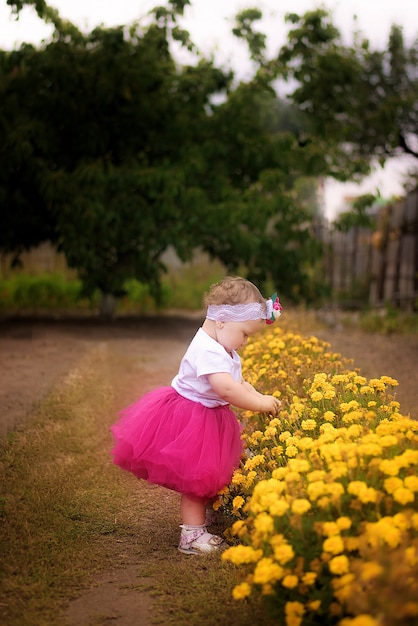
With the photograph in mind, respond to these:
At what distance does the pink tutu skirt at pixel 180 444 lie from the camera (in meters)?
2.94

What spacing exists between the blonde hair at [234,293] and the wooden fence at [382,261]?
641cm

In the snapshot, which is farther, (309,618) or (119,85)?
(119,85)

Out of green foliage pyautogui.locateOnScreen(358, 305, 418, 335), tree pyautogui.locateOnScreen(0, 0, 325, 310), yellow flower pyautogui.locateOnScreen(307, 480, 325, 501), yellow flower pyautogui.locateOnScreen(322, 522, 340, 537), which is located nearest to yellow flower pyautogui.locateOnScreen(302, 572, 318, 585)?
yellow flower pyautogui.locateOnScreen(322, 522, 340, 537)

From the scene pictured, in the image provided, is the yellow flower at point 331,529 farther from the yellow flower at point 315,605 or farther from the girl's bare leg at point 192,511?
the girl's bare leg at point 192,511

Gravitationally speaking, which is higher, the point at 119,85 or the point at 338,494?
the point at 119,85

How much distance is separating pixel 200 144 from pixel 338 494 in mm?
7645

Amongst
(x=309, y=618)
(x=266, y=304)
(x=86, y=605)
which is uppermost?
(x=266, y=304)

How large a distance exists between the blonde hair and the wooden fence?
641 cm

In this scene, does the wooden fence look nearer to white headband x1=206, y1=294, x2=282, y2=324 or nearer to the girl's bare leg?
white headband x1=206, y1=294, x2=282, y2=324

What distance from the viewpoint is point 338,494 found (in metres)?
2.07

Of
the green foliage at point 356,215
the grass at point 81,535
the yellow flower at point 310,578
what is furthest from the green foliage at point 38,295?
the yellow flower at point 310,578

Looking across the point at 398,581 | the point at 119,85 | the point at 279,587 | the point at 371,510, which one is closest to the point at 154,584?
the point at 279,587

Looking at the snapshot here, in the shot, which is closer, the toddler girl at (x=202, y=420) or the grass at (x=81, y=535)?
the grass at (x=81, y=535)

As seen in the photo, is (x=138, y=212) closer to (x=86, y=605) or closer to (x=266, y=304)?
(x=266, y=304)
